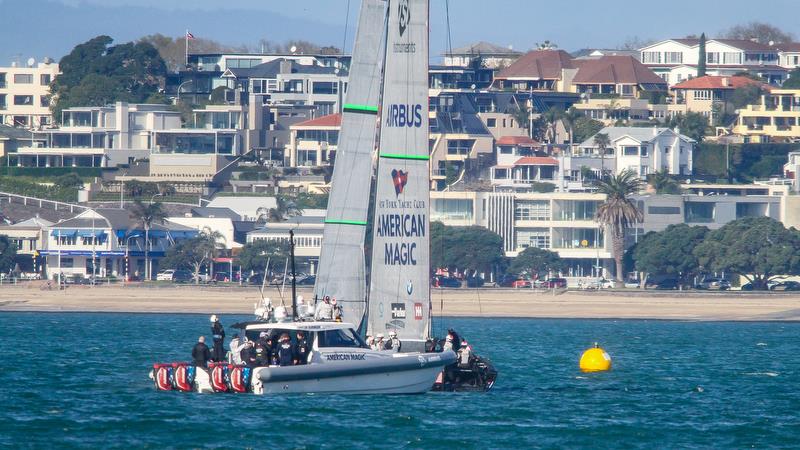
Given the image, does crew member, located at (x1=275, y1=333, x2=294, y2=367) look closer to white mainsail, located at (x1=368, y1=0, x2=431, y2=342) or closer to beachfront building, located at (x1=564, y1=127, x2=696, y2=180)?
white mainsail, located at (x1=368, y1=0, x2=431, y2=342)

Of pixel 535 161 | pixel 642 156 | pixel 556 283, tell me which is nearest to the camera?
pixel 556 283

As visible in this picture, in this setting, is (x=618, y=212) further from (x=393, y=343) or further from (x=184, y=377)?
(x=184, y=377)

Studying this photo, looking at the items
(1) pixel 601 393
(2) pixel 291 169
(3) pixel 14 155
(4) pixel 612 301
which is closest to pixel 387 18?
(1) pixel 601 393

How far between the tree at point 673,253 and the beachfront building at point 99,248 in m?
38.8

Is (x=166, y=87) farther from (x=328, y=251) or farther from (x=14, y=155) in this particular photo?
(x=328, y=251)

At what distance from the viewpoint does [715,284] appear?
5226 inches

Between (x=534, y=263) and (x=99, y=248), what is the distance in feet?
114

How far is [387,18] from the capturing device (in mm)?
42375

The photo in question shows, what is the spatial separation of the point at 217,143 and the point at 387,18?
13219 centimetres

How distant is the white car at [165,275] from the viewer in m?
132

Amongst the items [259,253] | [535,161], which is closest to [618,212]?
[259,253]

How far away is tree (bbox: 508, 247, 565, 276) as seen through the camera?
136 m

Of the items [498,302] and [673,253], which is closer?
[498,302]

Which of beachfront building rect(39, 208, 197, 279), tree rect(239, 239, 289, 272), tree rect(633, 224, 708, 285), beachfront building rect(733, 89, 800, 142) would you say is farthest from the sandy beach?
beachfront building rect(733, 89, 800, 142)
